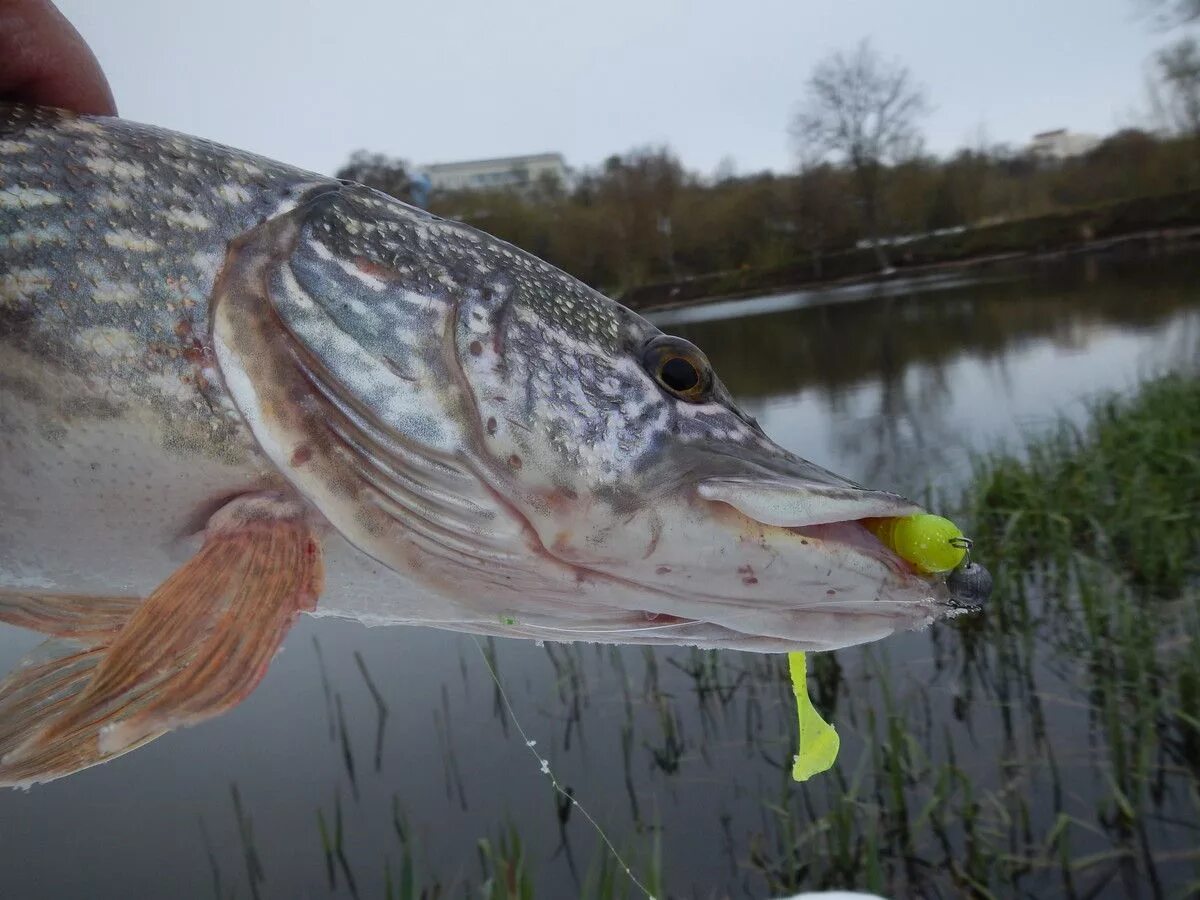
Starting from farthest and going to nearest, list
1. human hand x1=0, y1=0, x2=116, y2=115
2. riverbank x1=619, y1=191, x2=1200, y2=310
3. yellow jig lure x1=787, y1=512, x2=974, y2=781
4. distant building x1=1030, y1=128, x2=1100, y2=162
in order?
distant building x1=1030, y1=128, x2=1100, y2=162
riverbank x1=619, y1=191, x2=1200, y2=310
human hand x1=0, y1=0, x2=116, y2=115
yellow jig lure x1=787, y1=512, x2=974, y2=781

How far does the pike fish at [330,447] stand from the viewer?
3.55 feet

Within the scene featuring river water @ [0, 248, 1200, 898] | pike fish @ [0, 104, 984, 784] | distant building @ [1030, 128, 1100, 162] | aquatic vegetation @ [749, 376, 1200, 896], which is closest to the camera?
pike fish @ [0, 104, 984, 784]

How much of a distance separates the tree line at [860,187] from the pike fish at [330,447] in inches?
677

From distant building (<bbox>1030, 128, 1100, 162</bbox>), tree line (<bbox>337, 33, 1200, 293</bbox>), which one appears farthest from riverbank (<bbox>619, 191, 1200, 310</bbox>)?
distant building (<bbox>1030, 128, 1100, 162</bbox>)

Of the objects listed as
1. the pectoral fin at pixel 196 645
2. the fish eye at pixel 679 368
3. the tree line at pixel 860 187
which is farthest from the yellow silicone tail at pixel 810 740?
the tree line at pixel 860 187

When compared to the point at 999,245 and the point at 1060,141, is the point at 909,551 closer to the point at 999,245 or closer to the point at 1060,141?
the point at 999,245

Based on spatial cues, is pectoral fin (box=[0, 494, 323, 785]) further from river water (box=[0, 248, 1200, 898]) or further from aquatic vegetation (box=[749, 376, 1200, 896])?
aquatic vegetation (box=[749, 376, 1200, 896])

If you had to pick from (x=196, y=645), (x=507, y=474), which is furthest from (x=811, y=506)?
(x=196, y=645)

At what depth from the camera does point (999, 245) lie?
34.9 metres

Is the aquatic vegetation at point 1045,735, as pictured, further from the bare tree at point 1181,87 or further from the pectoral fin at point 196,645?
the bare tree at point 1181,87

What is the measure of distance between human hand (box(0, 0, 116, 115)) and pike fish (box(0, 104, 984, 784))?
1.60ft

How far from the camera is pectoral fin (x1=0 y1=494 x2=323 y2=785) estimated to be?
903mm

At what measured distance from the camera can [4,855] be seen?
3.54 meters

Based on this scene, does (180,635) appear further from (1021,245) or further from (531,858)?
(1021,245)
